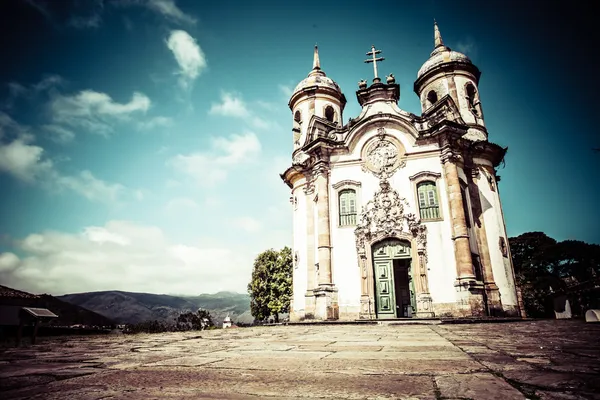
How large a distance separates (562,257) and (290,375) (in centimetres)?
4686

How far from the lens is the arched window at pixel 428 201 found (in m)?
16.4

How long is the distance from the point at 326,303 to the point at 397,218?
5.57 m

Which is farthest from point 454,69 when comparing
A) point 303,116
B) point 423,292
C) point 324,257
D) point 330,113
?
point 324,257

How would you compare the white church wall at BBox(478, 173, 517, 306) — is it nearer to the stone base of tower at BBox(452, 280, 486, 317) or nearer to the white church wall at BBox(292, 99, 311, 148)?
the stone base of tower at BBox(452, 280, 486, 317)

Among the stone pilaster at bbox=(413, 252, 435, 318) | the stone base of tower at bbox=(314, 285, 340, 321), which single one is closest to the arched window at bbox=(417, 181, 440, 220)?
the stone pilaster at bbox=(413, 252, 435, 318)

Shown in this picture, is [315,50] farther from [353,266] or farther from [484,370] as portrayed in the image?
[484,370]

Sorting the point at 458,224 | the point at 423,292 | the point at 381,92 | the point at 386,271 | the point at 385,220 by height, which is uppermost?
the point at 381,92

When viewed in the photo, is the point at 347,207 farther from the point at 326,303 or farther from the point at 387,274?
the point at 326,303

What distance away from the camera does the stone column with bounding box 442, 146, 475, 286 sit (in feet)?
48.4

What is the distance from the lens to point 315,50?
86.5ft

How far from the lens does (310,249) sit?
18.2 meters

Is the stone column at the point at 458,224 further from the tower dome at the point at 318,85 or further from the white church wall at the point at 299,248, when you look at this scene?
the tower dome at the point at 318,85

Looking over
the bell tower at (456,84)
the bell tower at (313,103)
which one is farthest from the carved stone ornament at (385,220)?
the bell tower at (313,103)

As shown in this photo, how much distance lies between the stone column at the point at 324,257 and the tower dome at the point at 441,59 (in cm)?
1136
